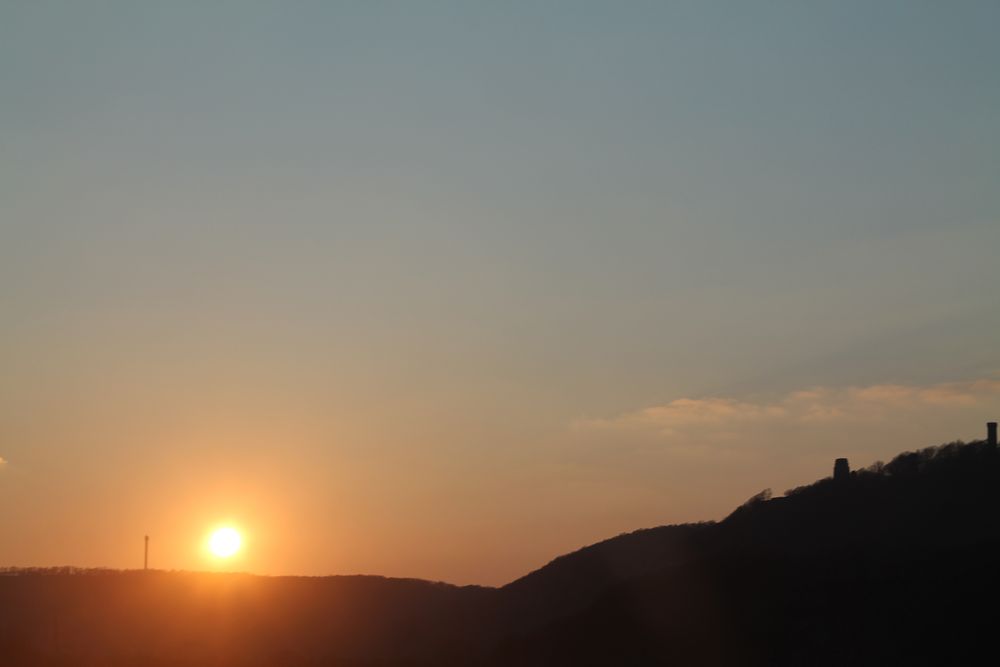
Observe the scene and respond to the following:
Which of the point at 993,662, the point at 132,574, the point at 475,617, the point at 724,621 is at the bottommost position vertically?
the point at 993,662

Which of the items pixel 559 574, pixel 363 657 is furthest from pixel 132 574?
pixel 559 574

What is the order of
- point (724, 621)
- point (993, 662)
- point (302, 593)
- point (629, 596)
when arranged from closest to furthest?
1. point (993, 662)
2. point (724, 621)
3. point (629, 596)
4. point (302, 593)

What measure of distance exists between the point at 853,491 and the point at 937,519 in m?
3.59

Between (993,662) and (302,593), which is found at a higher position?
(302,593)

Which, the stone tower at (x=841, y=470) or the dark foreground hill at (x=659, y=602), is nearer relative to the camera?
the dark foreground hill at (x=659, y=602)

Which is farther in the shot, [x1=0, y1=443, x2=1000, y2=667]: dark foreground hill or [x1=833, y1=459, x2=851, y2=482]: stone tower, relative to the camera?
[x1=833, y1=459, x2=851, y2=482]: stone tower

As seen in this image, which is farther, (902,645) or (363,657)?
(363,657)

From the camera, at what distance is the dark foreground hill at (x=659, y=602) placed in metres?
34.4

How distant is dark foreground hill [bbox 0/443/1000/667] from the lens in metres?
34.4

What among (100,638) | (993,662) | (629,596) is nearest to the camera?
(993,662)

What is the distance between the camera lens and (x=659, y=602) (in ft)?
131

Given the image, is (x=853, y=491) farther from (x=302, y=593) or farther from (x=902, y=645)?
(x=302, y=593)

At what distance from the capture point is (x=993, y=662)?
102 feet

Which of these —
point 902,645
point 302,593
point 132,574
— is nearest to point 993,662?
point 902,645
